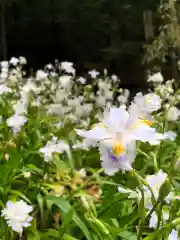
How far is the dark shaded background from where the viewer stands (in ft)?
22.1

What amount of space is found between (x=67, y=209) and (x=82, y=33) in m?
5.95

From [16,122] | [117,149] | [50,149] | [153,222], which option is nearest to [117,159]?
[117,149]

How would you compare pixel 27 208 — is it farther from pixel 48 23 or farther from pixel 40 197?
pixel 48 23

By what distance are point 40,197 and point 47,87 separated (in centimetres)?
→ 184

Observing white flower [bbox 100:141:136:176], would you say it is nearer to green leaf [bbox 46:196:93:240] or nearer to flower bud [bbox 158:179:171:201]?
flower bud [bbox 158:179:171:201]

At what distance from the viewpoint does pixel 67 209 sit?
5.14 feet

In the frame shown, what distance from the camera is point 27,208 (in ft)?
4.45

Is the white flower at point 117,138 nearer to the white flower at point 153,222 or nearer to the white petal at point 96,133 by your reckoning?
the white petal at point 96,133

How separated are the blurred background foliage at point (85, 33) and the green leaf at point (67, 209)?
4290mm

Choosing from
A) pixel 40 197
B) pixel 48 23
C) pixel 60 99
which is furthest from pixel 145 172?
pixel 48 23

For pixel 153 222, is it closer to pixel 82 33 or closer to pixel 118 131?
pixel 118 131

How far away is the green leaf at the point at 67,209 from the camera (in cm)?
146

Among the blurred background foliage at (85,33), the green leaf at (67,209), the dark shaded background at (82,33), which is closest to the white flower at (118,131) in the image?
the green leaf at (67,209)

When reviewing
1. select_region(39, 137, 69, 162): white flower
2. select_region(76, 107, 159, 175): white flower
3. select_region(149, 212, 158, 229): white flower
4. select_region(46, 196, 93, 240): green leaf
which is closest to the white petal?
select_region(76, 107, 159, 175): white flower
